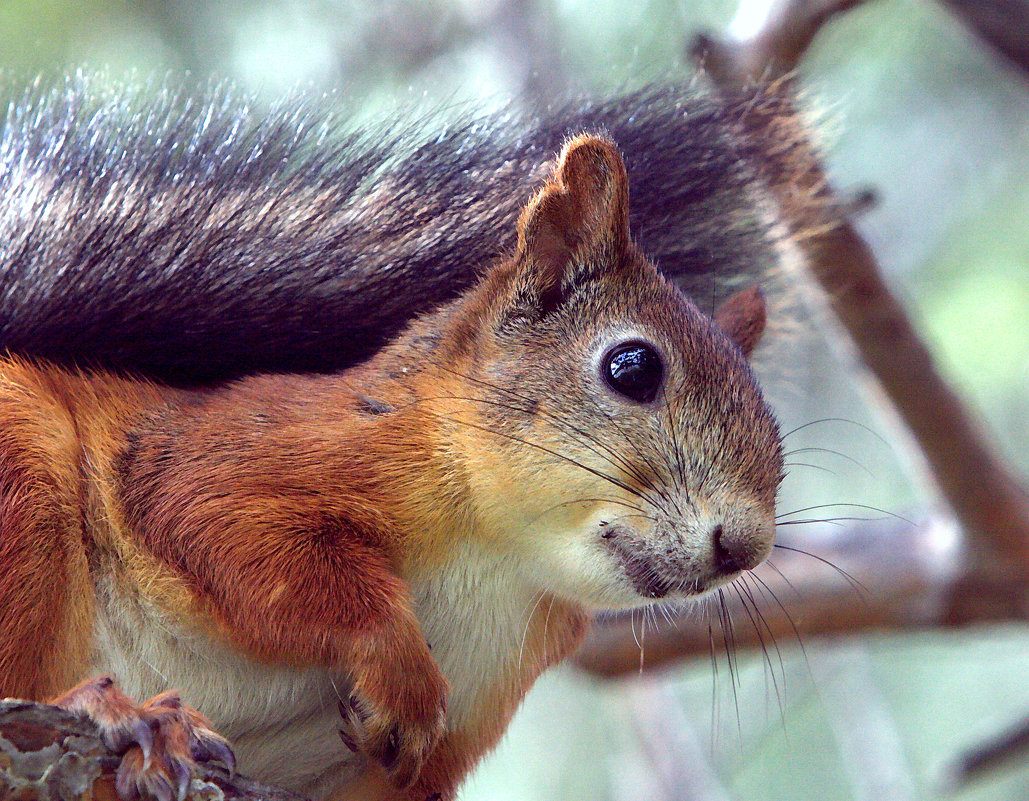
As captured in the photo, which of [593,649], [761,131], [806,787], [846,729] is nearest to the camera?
[761,131]

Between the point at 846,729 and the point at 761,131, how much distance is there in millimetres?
2365

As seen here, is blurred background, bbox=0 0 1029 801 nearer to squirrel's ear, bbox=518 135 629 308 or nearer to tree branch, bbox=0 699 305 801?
squirrel's ear, bbox=518 135 629 308

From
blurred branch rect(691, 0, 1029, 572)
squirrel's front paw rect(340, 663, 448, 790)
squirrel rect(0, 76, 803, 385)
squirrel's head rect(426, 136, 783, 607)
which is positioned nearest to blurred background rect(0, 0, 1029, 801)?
blurred branch rect(691, 0, 1029, 572)

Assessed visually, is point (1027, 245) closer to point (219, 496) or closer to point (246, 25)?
point (246, 25)

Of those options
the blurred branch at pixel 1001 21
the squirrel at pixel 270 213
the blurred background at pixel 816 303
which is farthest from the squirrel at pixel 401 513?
the blurred branch at pixel 1001 21

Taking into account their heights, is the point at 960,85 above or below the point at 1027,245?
above

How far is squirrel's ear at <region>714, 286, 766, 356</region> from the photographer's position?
78.8 inches

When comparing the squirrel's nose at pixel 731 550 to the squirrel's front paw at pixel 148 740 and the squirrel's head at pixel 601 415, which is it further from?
the squirrel's front paw at pixel 148 740

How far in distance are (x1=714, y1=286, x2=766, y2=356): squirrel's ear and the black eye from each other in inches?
12.9

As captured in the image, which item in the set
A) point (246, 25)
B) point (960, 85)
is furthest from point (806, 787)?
point (246, 25)

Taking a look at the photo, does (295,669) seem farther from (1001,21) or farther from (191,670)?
(1001,21)

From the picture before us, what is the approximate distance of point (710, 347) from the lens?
1731 mm

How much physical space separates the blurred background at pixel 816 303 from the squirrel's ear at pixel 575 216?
0.46 meters

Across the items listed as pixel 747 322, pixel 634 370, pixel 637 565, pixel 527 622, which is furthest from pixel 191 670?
pixel 747 322
